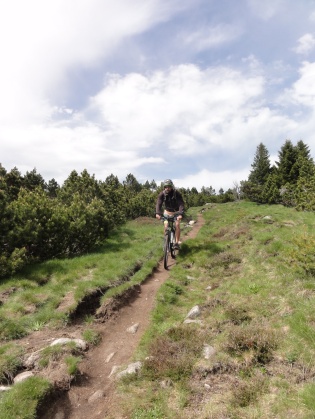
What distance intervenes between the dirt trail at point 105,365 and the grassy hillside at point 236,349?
1.24ft

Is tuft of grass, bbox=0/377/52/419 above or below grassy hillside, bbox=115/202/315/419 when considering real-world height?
below

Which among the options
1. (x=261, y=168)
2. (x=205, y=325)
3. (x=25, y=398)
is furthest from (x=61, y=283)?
(x=261, y=168)

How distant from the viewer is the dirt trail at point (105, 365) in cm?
535

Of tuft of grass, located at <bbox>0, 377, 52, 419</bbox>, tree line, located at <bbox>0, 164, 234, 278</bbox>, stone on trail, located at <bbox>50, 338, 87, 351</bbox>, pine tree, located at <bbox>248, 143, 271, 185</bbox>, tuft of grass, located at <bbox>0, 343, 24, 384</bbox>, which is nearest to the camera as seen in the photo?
Result: tuft of grass, located at <bbox>0, 377, 52, 419</bbox>

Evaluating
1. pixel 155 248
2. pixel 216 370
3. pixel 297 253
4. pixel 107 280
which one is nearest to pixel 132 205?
pixel 155 248

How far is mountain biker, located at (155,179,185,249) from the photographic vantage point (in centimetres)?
1363

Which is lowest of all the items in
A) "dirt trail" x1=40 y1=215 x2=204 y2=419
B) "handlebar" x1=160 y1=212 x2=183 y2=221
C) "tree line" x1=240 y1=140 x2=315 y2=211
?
"dirt trail" x1=40 y1=215 x2=204 y2=419

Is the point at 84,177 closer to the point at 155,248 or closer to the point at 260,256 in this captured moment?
the point at 155,248

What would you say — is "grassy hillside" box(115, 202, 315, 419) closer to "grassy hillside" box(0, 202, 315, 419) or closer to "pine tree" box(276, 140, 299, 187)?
"grassy hillside" box(0, 202, 315, 419)

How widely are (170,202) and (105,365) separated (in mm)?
8703

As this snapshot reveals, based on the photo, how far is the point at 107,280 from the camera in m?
11.3

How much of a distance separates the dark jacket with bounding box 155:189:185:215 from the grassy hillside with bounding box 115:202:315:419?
435cm

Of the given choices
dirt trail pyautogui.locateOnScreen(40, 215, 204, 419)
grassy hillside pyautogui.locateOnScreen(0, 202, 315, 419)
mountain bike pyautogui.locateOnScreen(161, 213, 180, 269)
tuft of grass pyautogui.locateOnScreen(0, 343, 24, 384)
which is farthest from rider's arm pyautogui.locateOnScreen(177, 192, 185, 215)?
tuft of grass pyautogui.locateOnScreen(0, 343, 24, 384)

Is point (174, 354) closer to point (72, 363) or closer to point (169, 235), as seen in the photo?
point (72, 363)
